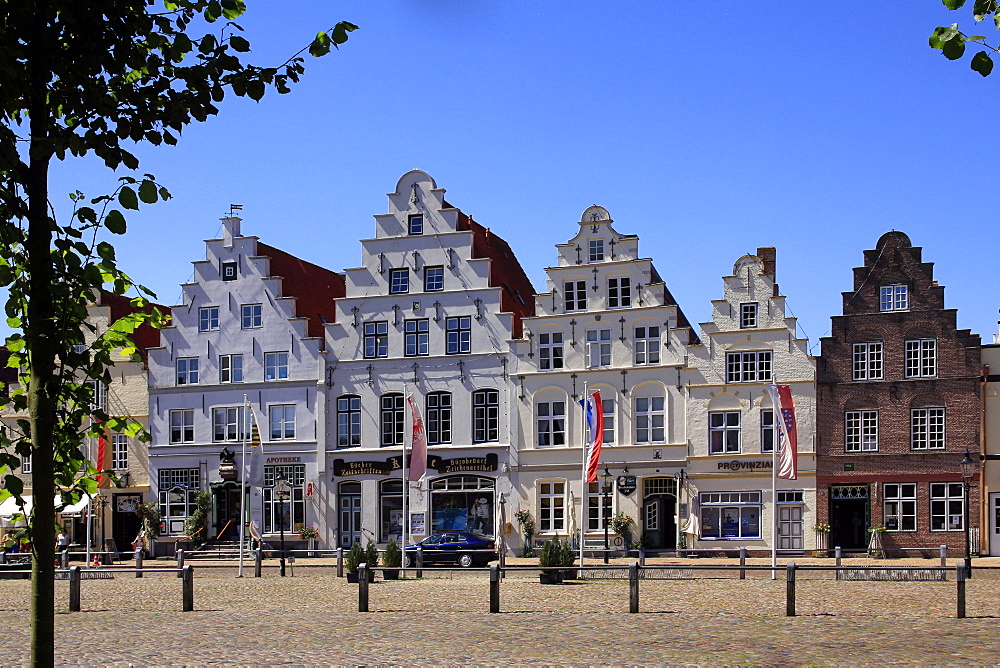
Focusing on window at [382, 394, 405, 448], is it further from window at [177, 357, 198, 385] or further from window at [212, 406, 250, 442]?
window at [177, 357, 198, 385]

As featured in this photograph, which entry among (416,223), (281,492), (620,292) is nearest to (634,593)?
(281,492)

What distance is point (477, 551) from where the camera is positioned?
3912 centimetres

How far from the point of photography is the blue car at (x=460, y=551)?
3884 centimetres

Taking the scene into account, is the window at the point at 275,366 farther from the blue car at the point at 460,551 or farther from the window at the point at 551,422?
the blue car at the point at 460,551

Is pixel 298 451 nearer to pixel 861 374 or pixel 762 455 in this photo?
pixel 762 455

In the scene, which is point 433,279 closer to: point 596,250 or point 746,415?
point 596,250

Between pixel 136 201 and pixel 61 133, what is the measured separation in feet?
2.23

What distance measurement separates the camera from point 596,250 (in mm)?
48094

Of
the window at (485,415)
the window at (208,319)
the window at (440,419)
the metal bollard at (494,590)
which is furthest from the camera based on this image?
the window at (208,319)

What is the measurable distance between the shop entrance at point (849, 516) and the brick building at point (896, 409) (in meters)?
0.03

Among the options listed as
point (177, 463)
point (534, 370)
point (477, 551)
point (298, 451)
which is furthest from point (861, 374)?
point (177, 463)

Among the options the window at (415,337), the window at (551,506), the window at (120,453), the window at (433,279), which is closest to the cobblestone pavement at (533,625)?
the window at (551,506)

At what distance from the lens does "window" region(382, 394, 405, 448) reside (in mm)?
49875

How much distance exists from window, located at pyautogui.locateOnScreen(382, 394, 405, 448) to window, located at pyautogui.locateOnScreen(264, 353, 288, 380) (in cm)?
452
